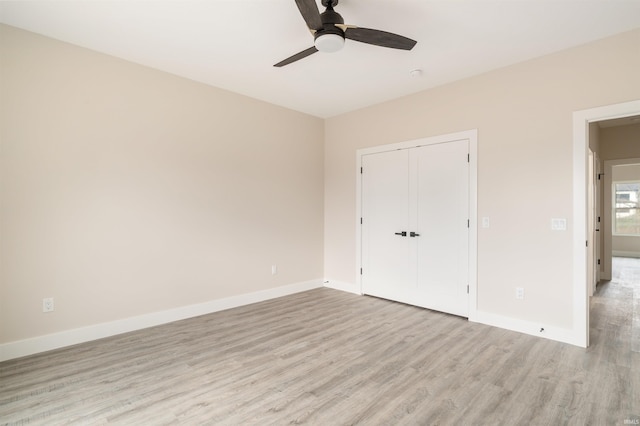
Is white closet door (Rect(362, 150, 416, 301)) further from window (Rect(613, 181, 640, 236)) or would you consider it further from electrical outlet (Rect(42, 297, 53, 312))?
window (Rect(613, 181, 640, 236))

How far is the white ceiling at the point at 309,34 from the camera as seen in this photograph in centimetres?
247

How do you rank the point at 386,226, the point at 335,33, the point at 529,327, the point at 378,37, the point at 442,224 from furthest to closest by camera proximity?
the point at 386,226
the point at 442,224
the point at 529,327
the point at 378,37
the point at 335,33

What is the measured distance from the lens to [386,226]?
4.66m

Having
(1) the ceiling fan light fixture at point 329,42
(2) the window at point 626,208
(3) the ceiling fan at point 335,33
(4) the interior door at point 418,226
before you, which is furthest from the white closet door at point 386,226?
(2) the window at point 626,208

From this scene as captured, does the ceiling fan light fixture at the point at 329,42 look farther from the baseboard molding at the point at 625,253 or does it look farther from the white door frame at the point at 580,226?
the baseboard molding at the point at 625,253

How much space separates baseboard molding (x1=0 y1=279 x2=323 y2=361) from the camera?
2.80m

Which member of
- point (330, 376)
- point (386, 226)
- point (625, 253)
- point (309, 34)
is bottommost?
point (330, 376)

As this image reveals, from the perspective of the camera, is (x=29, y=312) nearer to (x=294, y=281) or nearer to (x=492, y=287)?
(x=294, y=281)

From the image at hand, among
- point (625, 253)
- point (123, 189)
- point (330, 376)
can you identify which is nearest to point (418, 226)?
point (330, 376)

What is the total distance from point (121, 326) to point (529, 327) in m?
4.33

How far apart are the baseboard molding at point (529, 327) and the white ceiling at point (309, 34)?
9.20 feet

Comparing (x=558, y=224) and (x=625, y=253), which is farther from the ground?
(x=558, y=224)

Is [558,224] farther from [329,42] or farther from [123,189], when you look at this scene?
[123,189]

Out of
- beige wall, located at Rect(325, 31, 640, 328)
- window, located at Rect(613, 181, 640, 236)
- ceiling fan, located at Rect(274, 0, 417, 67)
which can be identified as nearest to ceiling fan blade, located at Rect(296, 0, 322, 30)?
ceiling fan, located at Rect(274, 0, 417, 67)
